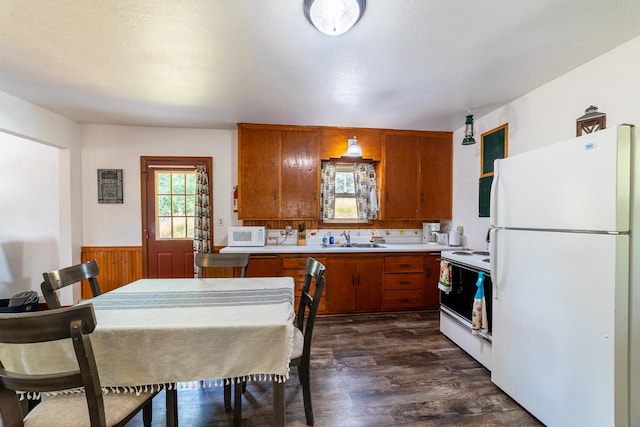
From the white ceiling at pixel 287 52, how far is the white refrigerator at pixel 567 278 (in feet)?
2.73

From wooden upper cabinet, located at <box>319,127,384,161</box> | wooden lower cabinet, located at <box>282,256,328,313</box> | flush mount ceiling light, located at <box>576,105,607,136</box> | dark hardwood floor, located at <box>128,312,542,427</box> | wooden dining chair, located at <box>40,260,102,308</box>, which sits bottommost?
dark hardwood floor, located at <box>128,312,542,427</box>

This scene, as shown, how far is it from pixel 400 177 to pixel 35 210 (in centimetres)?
497

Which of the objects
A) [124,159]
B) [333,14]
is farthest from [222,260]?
[124,159]

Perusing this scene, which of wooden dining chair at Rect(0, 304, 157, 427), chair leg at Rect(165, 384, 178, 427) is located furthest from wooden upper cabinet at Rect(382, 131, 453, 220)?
wooden dining chair at Rect(0, 304, 157, 427)

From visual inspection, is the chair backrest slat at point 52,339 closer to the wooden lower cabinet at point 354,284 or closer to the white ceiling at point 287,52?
the white ceiling at point 287,52

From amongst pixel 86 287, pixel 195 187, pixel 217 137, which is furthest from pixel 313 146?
pixel 86 287

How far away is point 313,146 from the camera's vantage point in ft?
12.1

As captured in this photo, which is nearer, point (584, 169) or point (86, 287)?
point (584, 169)

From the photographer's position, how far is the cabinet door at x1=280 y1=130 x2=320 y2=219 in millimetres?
3635

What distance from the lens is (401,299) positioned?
3531 millimetres

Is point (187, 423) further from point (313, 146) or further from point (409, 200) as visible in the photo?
point (409, 200)

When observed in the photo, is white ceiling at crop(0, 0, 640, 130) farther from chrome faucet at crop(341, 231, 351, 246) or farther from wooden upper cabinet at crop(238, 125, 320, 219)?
chrome faucet at crop(341, 231, 351, 246)

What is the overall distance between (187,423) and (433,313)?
300 centimetres

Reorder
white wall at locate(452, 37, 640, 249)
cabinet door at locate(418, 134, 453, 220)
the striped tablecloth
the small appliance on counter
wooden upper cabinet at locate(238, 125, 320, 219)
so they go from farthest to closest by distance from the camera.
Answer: the small appliance on counter < cabinet door at locate(418, 134, 453, 220) < wooden upper cabinet at locate(238, 125, 320, 219) < white wall at locate(452, 37, 640, 249) < the striped tablecloth
